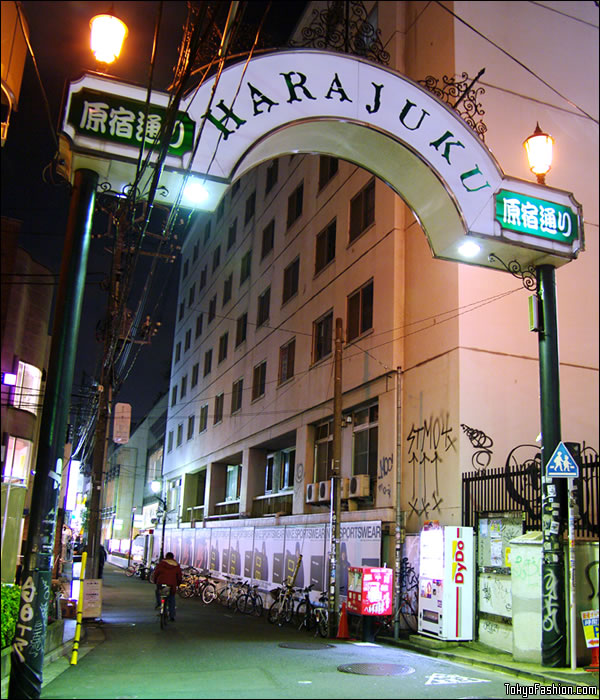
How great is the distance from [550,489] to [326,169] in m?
17.6

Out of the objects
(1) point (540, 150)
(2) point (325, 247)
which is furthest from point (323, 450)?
(1) point (540, 150)

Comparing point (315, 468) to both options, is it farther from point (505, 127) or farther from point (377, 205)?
point (505, 127)

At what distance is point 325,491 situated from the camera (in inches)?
854

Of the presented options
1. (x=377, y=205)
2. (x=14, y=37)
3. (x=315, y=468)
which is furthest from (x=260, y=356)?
(x=14, y=37)

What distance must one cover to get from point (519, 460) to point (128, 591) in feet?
75.1

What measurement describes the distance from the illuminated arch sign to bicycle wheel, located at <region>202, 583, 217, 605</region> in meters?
19.5

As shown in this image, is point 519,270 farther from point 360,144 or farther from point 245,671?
point 245,671

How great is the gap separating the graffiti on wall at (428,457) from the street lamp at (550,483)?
4.29 metres

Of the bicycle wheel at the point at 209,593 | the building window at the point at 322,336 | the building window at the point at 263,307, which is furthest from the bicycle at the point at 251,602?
the building window at the point at 263,307

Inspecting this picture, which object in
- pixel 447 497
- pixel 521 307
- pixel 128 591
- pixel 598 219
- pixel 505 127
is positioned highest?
pixel 505 127

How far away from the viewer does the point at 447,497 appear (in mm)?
16234

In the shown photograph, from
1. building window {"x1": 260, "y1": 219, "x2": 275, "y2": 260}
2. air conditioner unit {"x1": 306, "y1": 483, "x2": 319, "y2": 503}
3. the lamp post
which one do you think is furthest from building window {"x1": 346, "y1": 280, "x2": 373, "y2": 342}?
building window {"x1": 260, "y1": 219, "x2": 275, "y2": 260}

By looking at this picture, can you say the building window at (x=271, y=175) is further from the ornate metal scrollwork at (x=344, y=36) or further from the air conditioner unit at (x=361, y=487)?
the ornate metal scrollwork at (x=344, y=36)

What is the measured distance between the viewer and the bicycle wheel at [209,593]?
27.7 metres
